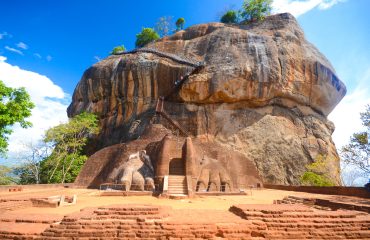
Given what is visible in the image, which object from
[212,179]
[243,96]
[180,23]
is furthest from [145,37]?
[212,179]

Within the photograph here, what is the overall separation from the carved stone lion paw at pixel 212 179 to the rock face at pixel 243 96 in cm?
1266

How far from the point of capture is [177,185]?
1484cm

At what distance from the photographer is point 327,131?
3225cm

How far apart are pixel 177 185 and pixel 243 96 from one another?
17955 millimetres

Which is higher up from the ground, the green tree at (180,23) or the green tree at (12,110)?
the green tree at (180,23)

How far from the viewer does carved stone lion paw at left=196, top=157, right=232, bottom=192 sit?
52.3 ft

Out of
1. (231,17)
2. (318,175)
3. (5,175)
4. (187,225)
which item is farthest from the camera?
(231,17)

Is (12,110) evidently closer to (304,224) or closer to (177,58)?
(304,224)

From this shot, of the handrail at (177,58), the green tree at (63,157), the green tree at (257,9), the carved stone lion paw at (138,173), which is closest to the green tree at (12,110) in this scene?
the carved stone lion paw at (138,173)

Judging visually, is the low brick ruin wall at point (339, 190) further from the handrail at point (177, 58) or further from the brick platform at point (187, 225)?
the handrail at point (177, 58)

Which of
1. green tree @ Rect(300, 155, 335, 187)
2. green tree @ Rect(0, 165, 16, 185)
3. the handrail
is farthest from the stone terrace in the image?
the handrail

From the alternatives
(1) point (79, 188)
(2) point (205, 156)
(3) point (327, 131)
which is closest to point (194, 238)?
(2) point (205, 156)

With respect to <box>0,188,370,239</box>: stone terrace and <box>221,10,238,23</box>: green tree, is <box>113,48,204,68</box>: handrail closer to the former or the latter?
<box>221,10,238,23</box>: green tree

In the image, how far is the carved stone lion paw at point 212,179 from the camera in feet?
52.3
